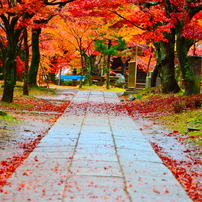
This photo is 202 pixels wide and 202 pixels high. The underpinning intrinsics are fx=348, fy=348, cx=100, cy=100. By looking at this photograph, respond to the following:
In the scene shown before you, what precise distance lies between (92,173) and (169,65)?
45.5 ft

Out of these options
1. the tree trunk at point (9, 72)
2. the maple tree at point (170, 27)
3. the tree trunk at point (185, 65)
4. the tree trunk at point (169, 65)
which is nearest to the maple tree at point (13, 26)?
the tree trunk at point (9, 72)

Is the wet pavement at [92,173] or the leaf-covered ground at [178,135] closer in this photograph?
the wet pavement at [92,173]

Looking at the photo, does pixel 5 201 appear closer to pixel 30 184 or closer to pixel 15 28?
pixel 30 184

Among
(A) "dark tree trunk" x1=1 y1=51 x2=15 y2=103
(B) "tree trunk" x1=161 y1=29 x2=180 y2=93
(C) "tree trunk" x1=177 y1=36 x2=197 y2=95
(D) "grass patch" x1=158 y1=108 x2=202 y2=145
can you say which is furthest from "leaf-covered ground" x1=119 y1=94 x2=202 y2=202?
(A) "dark tree trunk" x1=1 y1=51 x2=15 y2=103

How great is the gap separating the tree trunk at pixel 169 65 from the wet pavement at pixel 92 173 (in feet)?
33.6

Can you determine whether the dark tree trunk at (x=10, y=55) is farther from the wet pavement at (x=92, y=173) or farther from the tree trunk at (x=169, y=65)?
the tree trunk at (x=169, y=65)

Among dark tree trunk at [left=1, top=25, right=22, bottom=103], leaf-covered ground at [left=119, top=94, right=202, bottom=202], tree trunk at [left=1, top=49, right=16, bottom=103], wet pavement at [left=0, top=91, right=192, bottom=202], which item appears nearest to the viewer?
wet pavement at [left=0, top=91, right=192, bottom=202]

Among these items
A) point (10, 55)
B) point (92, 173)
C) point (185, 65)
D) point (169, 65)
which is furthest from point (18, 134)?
point (169, 65)

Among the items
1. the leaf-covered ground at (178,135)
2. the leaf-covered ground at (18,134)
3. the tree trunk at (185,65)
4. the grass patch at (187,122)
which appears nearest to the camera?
the leaf-covered ground at (178,135)

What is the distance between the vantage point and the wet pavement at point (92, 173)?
426 centimetres

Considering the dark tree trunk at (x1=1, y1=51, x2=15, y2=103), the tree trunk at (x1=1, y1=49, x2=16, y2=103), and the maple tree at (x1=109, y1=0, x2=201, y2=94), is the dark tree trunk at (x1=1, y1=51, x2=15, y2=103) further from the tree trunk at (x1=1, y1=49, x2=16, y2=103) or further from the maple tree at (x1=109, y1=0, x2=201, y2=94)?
the maple tree at (x1=109, y1=0, x2=201, y2=94)

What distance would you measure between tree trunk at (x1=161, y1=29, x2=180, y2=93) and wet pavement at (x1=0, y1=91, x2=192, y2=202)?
1025cm

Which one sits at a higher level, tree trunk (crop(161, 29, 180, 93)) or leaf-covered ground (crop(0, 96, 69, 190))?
tree trunk (crop(161, 29, 180, 93))

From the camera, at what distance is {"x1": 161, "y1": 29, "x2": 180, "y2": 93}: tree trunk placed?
59.6 feet
